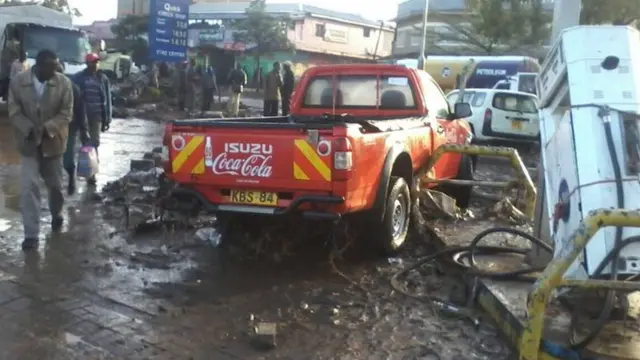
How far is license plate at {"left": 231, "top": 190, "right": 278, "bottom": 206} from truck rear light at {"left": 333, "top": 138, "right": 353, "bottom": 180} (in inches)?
24.5

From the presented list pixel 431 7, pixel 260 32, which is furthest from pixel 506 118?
pixel 431 7

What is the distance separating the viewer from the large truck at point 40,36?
63.6 ft

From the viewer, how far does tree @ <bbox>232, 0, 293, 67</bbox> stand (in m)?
42.6

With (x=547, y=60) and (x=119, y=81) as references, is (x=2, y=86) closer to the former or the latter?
(x=547, y=60)

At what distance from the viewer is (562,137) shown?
470 cm

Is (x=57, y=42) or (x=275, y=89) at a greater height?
(x=57, y=42)

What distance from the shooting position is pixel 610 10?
25.2 metres

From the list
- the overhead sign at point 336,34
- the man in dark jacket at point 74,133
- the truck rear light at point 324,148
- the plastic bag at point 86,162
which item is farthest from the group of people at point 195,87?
the overhead sign at point 336,34

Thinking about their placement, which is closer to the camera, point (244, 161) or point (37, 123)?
point (244, 161)

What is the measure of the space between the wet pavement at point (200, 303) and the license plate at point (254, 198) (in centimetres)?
61

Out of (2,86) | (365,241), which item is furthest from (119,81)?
(365,241)

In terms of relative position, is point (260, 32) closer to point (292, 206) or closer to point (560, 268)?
point (292, 206)

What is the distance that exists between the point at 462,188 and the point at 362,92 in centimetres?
195

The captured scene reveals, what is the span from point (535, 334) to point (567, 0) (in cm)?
537
